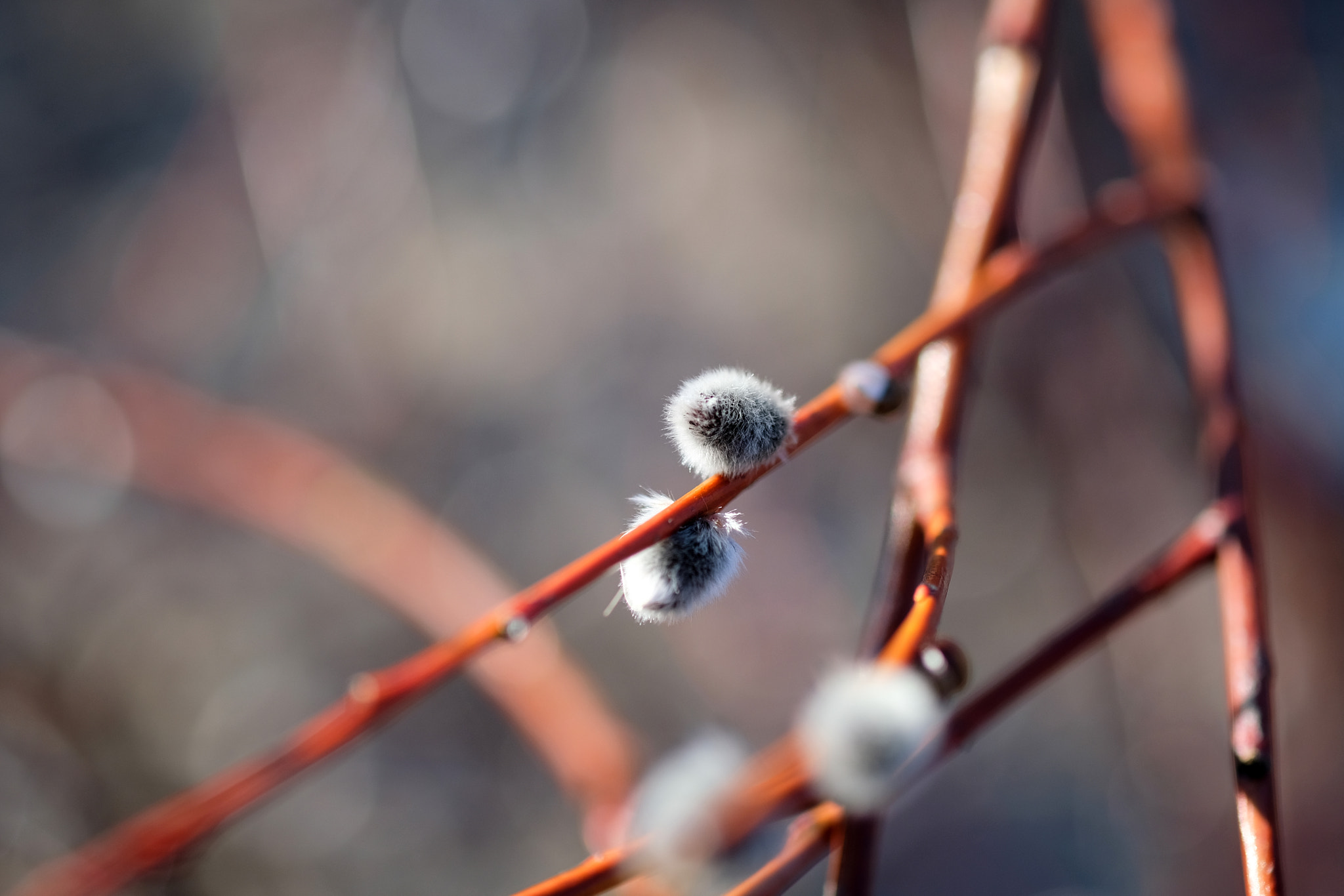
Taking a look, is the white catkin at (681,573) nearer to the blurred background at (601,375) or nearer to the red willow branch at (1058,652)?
the red willow branch at (1058,652)

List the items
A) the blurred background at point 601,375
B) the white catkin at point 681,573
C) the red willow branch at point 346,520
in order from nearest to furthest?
the white catkin at point 681,573, the red willow branch at point 346,520, the blurred background at point 601,375

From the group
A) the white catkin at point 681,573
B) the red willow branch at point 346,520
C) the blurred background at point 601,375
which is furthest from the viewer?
the blurred background at point 601,375

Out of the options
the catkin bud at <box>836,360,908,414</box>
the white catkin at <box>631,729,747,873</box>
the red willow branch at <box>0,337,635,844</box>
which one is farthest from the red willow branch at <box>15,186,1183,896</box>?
the red willow branch at <box>0,337,635,844</box>

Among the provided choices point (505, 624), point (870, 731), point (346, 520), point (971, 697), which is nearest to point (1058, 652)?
point (971, 697)

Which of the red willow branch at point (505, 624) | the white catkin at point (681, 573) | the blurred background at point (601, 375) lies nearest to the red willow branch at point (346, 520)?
the blurred background at point (601, 375)

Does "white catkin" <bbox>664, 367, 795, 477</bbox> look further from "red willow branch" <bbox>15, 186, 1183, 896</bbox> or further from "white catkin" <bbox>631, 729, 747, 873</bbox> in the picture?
"white catkin" <bbox>631, 729, 747, 873</bbox>
